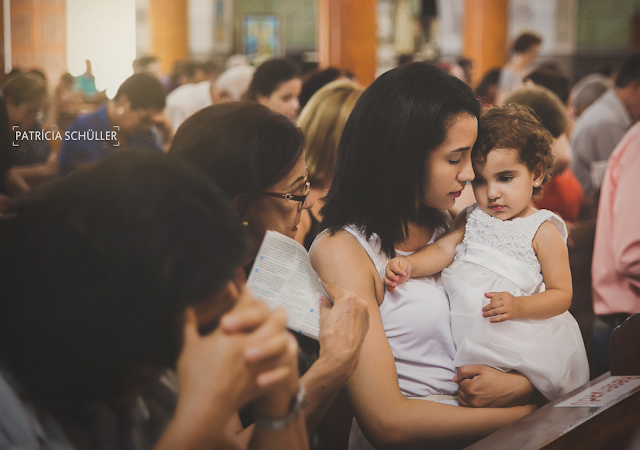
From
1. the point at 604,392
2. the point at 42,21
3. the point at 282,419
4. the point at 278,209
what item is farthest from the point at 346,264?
the point at 42,21

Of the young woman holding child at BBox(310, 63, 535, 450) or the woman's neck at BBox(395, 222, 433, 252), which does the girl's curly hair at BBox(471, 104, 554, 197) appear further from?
the woman's neck at BBox(395, 222, 433, 252)

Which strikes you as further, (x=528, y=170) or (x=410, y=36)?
(x=410, y=36)

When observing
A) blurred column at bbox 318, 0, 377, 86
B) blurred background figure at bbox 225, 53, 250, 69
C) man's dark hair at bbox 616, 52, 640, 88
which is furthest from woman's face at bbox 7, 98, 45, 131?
blurred background figure at bbox 225, 53, 250, 69

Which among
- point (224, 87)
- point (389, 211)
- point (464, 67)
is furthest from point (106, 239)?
point (464, 67)

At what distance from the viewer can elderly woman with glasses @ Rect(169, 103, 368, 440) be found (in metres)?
1.37

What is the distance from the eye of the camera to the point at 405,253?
1777 mm

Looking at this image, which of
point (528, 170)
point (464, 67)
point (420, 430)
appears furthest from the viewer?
point (464, 67)

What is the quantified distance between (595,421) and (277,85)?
3.42 m

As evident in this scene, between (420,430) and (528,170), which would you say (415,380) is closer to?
(420,430)

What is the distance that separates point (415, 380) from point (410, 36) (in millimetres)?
15801

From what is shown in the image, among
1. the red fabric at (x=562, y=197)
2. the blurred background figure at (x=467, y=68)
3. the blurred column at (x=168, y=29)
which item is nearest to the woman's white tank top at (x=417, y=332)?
the red fabric at (x=562, y=197)

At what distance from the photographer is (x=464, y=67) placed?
1103 centimetres

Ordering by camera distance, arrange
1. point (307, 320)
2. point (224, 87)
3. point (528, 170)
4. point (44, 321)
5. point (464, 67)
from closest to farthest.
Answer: point (44, 321)
point (307, 320)
point (528, 170)
point (224, 87)
point (464, 67)

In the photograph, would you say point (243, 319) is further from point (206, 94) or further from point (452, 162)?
point (206, 94)
